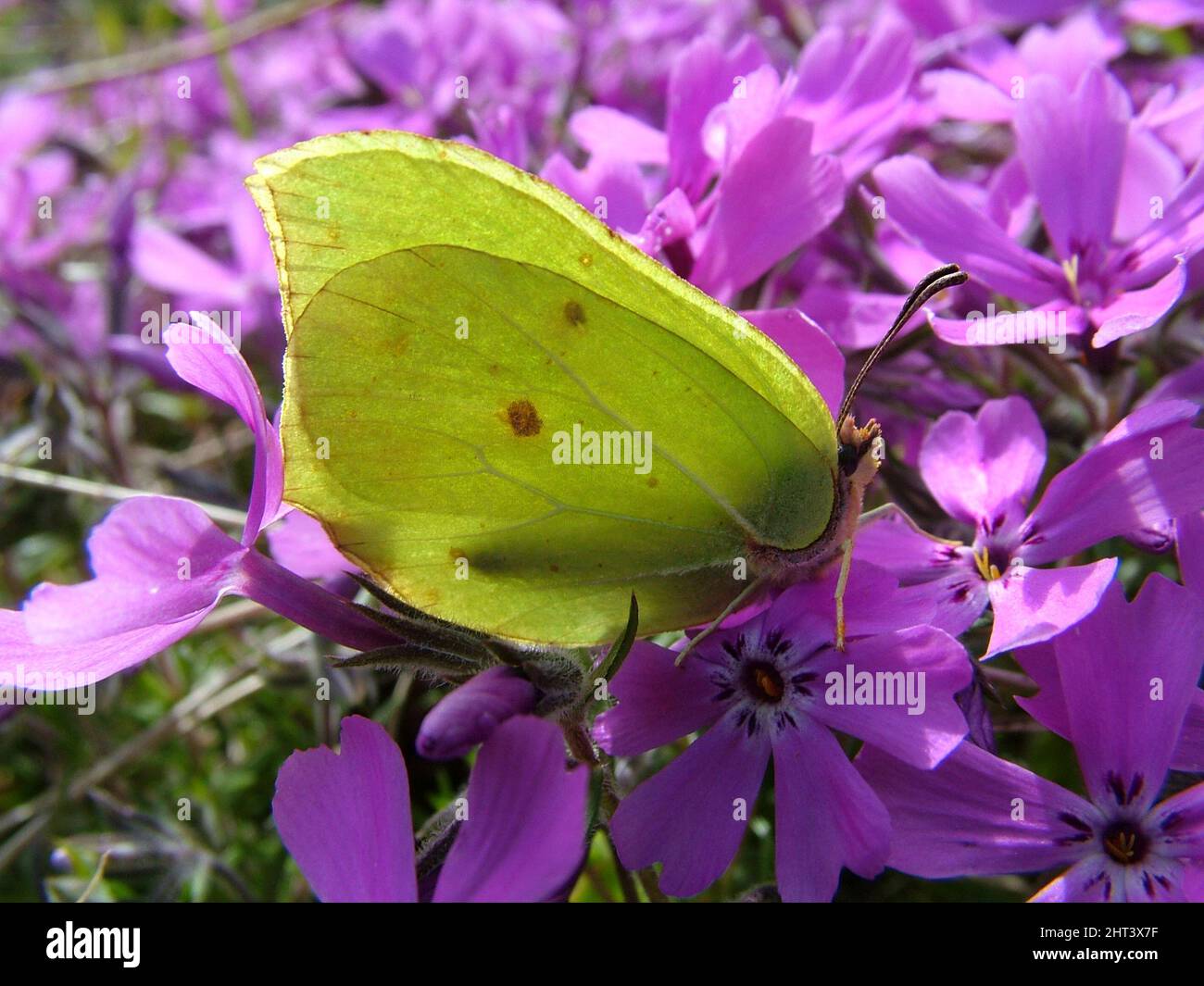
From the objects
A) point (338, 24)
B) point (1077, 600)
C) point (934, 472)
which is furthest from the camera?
point (338, 24)

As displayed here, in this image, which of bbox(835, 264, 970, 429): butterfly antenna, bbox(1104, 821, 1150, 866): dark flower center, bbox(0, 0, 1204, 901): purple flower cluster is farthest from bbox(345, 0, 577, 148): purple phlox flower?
bbox(1104, 821, 1150, 866): dark flower center

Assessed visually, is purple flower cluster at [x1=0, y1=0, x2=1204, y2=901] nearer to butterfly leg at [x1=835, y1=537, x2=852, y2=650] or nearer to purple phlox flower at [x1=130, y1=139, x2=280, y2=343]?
butterfly leg at [x1=835, y1=537, x2=852, y2=650]

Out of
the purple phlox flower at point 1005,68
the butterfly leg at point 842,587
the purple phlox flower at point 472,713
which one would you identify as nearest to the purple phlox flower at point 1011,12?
the purple phlox flower at point 1005,68

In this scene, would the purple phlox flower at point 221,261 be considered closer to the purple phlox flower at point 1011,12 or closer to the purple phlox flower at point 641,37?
the purple phlox flower at point 641,37

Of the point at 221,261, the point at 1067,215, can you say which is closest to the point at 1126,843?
the point at 1067,215
